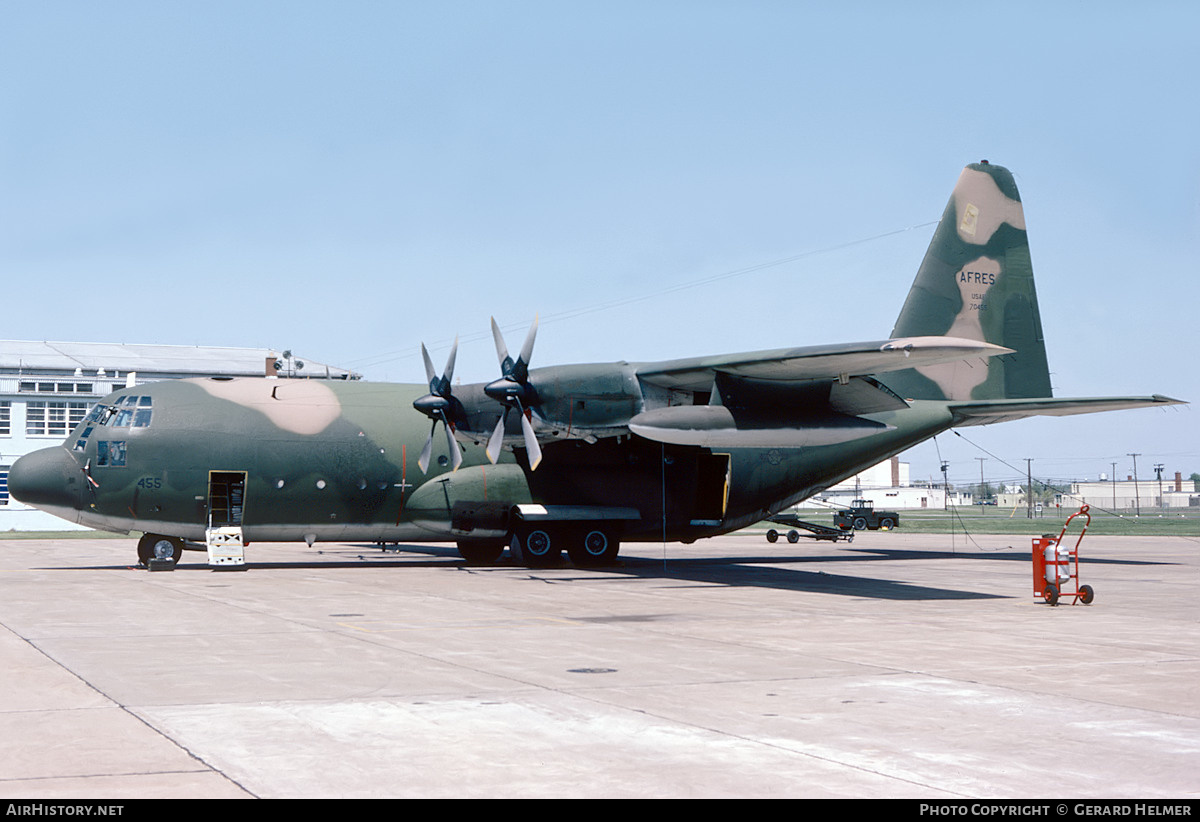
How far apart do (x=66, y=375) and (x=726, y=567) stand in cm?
6028

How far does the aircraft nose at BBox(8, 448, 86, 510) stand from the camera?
28.4 m

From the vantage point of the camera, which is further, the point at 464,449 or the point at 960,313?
the point at 960,313

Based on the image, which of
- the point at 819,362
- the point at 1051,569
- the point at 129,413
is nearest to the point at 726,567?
the point at 819,362

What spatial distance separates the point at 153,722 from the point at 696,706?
466 centimetres

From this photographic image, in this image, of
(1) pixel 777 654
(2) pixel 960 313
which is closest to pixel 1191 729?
(1) pixel 777 654

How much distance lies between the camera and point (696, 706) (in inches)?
411

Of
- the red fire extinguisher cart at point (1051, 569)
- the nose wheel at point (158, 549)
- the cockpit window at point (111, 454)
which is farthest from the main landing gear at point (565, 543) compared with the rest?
the red fire extinguisher cart at point (1051, 569)

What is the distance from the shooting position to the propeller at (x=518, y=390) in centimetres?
2603

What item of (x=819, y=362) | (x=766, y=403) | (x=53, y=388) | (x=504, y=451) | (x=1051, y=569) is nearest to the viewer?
(x=1051, y=569)

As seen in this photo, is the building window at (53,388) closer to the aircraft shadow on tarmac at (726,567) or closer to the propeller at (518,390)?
the aircraft shadow on tarmac at (726,567)

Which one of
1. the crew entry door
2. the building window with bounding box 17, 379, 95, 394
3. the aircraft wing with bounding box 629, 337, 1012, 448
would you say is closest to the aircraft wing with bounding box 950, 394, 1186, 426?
the aircraft wing with bounding box 629, 337, 1012, 448

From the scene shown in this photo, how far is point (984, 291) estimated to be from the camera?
33656 mm

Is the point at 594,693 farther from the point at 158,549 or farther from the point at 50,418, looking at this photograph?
the point at 50,418
